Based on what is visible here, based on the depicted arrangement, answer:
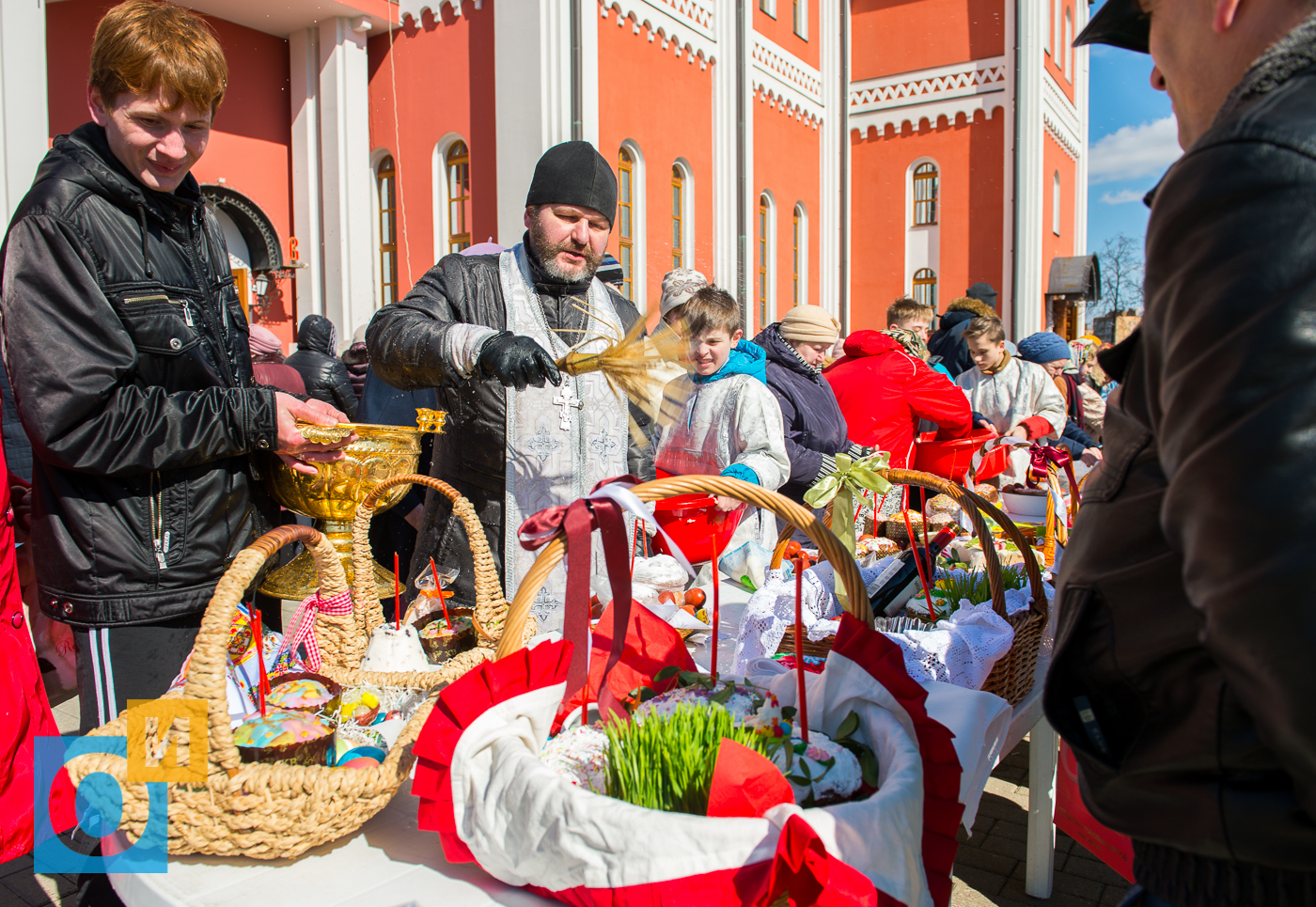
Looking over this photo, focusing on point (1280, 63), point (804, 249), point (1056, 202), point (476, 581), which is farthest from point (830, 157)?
point (1280, 63)

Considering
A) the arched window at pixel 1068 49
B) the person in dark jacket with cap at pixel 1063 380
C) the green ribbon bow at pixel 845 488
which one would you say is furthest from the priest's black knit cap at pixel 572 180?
the arched window at pixel 1068 49

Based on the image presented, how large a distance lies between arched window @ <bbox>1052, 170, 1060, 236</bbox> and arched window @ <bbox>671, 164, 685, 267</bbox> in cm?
983

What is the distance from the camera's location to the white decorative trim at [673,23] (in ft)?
30.5

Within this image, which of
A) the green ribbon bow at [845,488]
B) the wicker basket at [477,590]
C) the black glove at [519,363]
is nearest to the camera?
the wicker basket at [477,590]

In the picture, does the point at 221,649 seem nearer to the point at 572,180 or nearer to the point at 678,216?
the point at 572,180

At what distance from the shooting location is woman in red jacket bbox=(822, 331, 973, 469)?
383cm

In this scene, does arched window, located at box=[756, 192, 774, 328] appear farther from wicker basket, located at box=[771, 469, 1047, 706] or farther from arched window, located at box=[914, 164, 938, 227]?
wicker basket, located at box=[771, 469, 1047, 706]

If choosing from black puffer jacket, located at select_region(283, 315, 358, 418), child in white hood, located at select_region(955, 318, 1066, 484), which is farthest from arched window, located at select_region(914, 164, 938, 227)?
black puffer jacket, located at select_region(283, 315, 358, 418)

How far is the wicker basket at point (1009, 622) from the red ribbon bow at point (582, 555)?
0.52 metres

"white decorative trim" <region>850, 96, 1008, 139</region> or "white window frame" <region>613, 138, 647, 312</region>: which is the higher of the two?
"white decorative trim" <region>850, 96, 1008, 139</region>

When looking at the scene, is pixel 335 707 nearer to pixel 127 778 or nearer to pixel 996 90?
pixel 127 778

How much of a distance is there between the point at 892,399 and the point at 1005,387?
156cm

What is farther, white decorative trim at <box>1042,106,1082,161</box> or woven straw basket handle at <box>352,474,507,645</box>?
white decorative trim at <box>1042,106,1082,161</box>

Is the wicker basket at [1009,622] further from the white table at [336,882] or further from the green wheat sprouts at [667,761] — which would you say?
the white table at [336,882]
